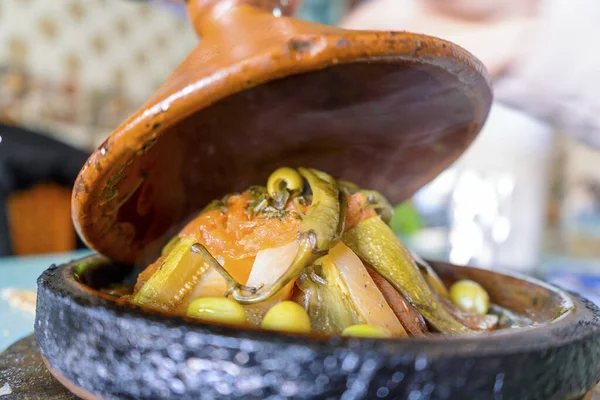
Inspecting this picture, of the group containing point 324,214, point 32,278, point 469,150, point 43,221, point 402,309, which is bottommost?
point 43,221

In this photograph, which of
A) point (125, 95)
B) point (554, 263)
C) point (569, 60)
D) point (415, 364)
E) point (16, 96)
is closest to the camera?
point (415, 364)

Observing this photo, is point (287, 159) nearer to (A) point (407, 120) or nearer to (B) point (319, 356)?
(A) point (407, 120)

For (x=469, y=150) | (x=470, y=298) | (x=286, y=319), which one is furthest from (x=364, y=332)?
(x=469, y=150)

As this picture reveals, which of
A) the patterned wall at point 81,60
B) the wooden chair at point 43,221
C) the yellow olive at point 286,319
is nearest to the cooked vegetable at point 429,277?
the yellow olive at point 286,319

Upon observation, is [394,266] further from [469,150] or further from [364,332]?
[469,150]

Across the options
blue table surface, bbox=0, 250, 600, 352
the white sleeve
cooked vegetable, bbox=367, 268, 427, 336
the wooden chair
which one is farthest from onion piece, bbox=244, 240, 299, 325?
the wooden chair

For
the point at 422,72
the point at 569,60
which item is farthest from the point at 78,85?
the point at 422,72

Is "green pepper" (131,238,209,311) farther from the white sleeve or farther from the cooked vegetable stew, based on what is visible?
the white sleeve
